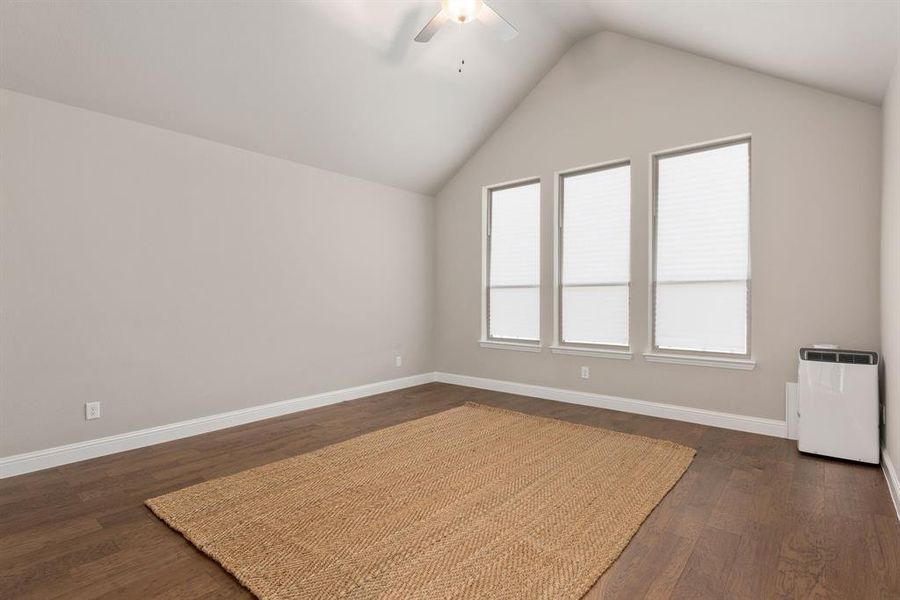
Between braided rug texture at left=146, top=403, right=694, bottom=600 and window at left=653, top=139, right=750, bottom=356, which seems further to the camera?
window at left=653, top=139, right=750, bottom=356

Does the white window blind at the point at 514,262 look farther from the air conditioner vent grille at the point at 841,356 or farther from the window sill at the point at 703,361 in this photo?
the air conditioner vent grille at the point at 841,356

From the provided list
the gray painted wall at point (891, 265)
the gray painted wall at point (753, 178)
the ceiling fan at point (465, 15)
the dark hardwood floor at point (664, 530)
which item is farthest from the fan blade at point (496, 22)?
the dark hardwood floor at point (664, 530)

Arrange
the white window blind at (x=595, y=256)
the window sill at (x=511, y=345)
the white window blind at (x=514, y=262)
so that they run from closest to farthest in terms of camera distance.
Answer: the white window blind at (x=595, y=256) < the window sill at (x=511, y=345) < the white window blind at (x=514, y=262)

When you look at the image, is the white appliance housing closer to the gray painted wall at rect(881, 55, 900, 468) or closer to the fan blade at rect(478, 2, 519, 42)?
the gray painted wall at rect(881, 55, 900, 468)

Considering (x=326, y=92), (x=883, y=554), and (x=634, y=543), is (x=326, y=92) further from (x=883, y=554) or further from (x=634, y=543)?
(x=883, y=554)

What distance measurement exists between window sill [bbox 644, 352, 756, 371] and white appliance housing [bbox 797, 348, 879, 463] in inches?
20.1

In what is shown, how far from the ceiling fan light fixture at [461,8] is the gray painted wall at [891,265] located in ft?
7.97

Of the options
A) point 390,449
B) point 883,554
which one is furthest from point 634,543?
point 390,449

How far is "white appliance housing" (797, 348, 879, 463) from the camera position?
289cm

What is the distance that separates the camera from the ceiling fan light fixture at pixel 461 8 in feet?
9.62

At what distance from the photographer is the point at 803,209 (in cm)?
344

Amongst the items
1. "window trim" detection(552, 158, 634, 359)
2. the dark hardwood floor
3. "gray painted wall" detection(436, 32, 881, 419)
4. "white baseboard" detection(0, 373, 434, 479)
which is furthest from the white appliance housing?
"white baseboard" detection(0, 373, 434, 479)

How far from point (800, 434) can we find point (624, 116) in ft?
10.1

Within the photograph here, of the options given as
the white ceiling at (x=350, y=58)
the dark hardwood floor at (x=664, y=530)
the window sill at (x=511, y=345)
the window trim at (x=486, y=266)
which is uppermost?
the white ceiling at (x=350, y=58)
